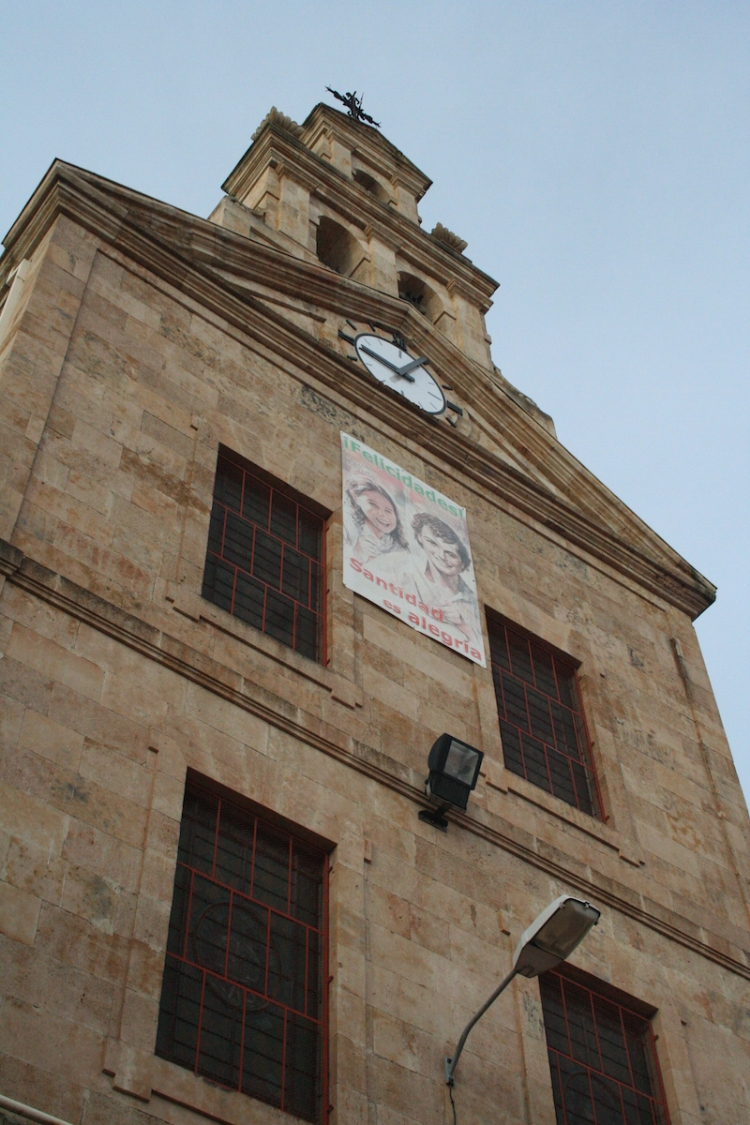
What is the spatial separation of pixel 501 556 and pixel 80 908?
35.2ft

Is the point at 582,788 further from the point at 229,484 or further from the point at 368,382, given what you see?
the point at 368,382

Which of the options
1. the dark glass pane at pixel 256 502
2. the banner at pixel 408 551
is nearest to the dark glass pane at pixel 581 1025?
the banner at pixel 408 551

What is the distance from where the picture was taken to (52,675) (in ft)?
47.8

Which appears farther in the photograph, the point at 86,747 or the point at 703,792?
the point at 703,792

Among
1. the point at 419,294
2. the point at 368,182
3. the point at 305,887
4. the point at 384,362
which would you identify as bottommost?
the point at 305,887

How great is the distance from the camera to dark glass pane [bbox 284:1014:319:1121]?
13648mm

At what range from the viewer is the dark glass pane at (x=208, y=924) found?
553 inches

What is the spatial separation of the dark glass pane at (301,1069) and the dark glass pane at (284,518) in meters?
6.88

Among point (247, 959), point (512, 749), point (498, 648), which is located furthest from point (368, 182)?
point (247, 959)

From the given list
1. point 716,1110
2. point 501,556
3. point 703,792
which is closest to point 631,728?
point 703,792

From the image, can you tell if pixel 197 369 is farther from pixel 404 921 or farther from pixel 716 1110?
pixel 716 1110

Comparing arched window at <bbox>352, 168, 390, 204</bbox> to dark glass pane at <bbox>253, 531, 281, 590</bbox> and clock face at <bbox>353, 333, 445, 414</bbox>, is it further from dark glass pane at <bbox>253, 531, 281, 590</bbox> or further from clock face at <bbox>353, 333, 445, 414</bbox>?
dark glass pane at <bbox>253, 531, 281, 590</bbox>

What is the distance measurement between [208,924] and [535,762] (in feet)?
21.6

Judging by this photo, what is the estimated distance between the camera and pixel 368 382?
2273 cm
